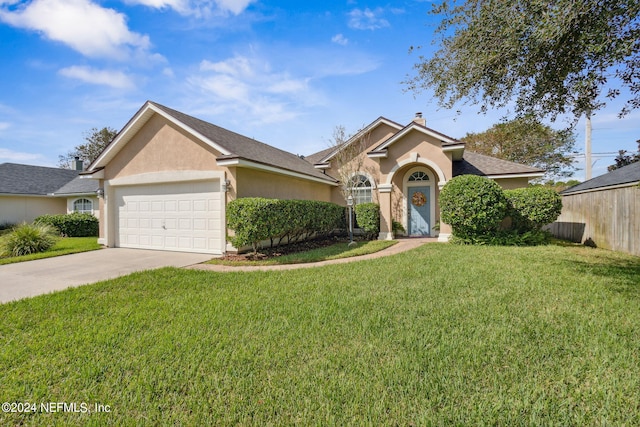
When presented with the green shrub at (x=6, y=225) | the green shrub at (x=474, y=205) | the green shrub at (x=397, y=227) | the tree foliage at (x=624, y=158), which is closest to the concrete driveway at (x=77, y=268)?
the green shrub at (x=397, y=227)

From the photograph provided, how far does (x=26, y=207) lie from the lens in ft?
72.9

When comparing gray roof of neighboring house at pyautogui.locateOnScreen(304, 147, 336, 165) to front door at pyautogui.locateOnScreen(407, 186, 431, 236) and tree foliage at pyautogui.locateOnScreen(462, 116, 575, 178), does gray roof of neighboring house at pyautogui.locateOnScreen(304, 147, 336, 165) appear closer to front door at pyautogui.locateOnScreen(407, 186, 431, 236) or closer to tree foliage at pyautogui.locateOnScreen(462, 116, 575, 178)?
front door at pyautogui.locateOnScreen(407, 186, 431, 236)

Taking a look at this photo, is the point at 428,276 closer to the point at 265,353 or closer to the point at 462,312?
the point at 462,312

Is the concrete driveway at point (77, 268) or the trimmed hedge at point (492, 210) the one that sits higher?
the trimmed hedge at point (492, 210)

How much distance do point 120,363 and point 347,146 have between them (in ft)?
50.2

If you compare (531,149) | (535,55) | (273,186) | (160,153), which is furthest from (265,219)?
(531,149)

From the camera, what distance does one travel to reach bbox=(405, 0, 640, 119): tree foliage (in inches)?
205

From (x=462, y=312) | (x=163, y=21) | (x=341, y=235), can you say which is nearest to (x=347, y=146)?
(x=341, y=235)

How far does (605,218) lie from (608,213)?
0.95 ft

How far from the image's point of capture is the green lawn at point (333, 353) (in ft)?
8.61

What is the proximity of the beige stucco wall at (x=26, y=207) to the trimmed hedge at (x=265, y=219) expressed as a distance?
2215cm

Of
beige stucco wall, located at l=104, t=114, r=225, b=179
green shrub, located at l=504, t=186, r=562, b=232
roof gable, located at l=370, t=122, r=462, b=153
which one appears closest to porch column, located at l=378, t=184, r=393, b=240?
roof gable, located at l=370, t=122, r=462, b=153

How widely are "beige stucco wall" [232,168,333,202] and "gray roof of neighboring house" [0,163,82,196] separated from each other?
21.3 metres

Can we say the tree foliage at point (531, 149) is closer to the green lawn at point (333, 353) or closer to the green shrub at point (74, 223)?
the green lawn at point (333, 353)
